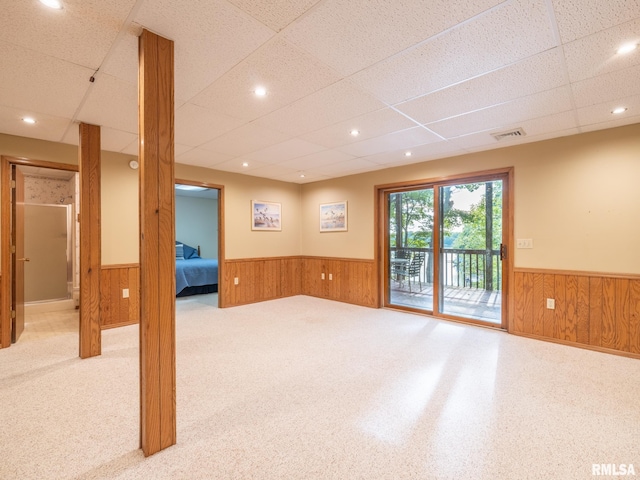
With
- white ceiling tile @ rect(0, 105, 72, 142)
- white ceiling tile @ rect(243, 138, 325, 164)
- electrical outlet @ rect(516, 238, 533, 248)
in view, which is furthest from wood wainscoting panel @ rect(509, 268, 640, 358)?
white ceiling tile @ rect(0, 105, 72, 142)

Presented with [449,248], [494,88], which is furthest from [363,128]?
[449,248]

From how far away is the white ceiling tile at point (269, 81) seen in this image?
187cm

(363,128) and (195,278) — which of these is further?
(195,278)

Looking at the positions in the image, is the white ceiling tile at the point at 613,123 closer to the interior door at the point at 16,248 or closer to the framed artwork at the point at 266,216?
the framed artwork at the point at 266,216

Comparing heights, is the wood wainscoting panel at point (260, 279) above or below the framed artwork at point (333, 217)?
below

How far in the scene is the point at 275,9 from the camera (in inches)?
58.4

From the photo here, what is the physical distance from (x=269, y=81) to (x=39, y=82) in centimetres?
168

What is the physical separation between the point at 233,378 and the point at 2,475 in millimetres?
1336

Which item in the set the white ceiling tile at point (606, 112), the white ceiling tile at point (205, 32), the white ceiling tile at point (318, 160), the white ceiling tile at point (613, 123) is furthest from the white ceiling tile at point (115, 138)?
the white ceiling tile at point (613, 123)

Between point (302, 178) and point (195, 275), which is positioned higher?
point (302, 178)

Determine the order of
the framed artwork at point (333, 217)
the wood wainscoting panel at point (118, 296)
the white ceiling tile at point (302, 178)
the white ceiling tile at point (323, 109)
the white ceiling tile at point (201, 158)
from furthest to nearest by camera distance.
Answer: the framed artwork at point (333, 217) → the white ceiling tile at point (302, 178) → the white ceiling tile at point (201, 158) → the wood wainscoting panel at point (118, 296) → the white ceiling tile at point (323, 109)

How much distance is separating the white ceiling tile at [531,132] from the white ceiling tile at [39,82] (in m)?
3.58

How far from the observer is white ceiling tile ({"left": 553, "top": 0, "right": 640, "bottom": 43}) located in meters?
1.45

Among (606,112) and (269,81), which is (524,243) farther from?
(269,81)
